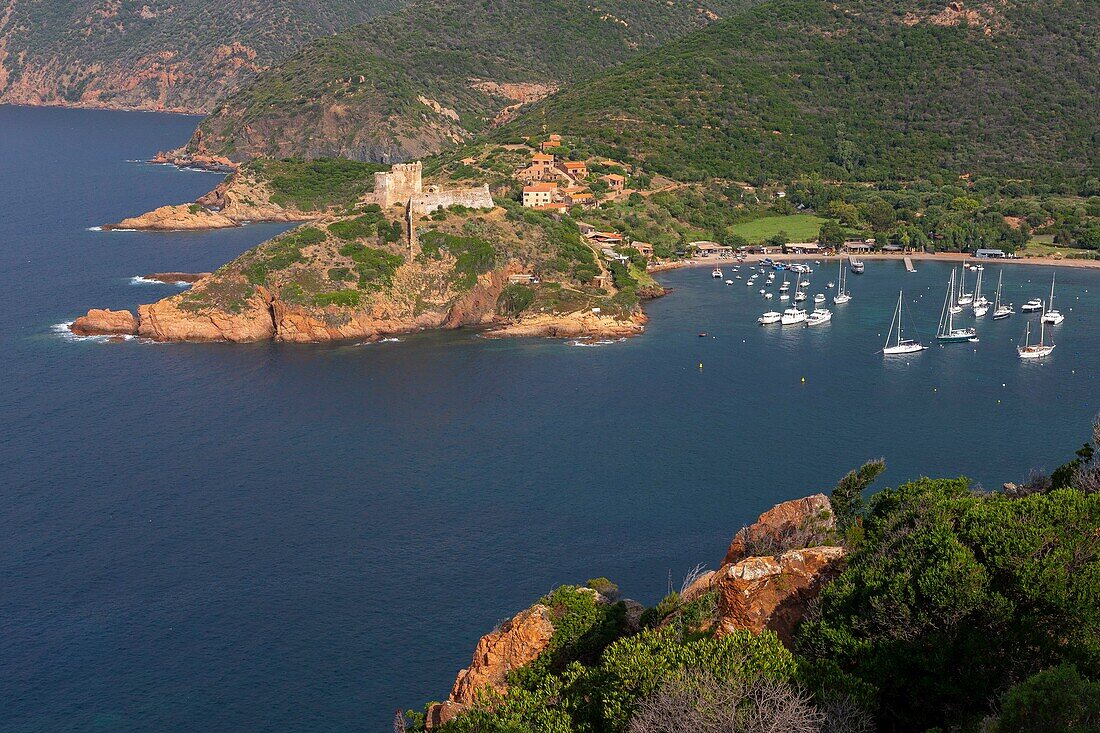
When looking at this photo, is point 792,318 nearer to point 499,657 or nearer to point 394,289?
point 394,289

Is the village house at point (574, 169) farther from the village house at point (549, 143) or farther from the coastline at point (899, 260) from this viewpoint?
the coastline at point (899, 260)

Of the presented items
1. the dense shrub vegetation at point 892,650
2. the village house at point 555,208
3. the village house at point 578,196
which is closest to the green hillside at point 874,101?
the village house at point 578,196

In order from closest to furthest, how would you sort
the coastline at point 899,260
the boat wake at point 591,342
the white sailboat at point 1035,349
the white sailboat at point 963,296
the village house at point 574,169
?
1. the white sailboat at point 1035,349
2. the boat wake at point 591,342
3. the white sailboat at point 963,296
4. the coastline at point 899,260
5. the village house at point 574,169

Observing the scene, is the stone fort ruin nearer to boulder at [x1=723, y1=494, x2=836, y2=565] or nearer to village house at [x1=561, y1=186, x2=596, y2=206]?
village house at [x1=561, y1=186, x2=596, y2=206]

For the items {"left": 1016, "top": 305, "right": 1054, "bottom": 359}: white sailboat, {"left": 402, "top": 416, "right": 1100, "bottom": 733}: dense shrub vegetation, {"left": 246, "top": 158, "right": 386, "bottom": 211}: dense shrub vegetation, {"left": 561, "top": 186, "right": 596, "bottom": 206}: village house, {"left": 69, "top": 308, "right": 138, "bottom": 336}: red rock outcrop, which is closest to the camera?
{"left": 402, "top": 416, "right": 1100, "bottom": 733}: dense shrub vegetation

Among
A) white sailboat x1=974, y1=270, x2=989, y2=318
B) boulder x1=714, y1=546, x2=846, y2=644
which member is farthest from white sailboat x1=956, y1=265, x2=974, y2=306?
boulder x1=714, y1=546, x2=846, y2=644

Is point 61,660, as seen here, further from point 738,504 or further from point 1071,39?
point 1071,39
